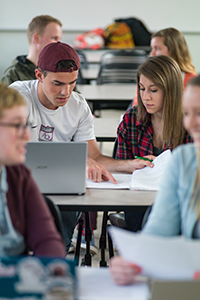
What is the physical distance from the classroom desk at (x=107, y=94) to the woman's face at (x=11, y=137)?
2491 mm

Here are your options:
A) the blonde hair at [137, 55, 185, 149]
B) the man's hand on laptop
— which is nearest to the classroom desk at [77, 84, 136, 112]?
the blonde hair at [137, 55, 185, 149]

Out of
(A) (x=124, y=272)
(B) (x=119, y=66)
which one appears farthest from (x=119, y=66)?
(A) (x=124, y=272)

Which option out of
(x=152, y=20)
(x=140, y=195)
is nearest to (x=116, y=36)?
(x=152, y=20)

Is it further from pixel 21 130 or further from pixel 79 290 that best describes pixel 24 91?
pixel 79 290

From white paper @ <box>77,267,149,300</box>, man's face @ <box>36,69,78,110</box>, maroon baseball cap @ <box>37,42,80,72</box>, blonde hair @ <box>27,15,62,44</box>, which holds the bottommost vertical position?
white paper @ <box>77,267,149,300</box>

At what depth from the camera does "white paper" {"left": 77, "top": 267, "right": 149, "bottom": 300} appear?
930 millimetres

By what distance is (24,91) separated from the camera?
2.12m

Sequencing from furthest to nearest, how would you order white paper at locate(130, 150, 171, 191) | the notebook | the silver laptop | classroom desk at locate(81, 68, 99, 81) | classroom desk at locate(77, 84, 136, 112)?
1. classroom desk at locate(81, 68, 99, 81)
2. classroom desk at locate(77, 84, 136, 112)
3. white paper at locate(130, 150, 171, 191)
4. the silver laptop
5. the notebook

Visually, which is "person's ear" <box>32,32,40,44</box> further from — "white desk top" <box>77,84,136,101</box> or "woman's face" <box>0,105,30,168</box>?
"woman's face" <box>0,105,30,168</box>

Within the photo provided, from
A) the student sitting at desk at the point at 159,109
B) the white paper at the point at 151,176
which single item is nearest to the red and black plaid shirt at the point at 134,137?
the student sitting at desk at the point at 159,109

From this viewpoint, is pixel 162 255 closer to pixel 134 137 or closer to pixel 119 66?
pixel 134 137

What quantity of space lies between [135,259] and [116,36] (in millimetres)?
6292

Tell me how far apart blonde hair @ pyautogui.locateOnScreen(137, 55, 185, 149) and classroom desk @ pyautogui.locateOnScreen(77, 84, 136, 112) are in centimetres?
145

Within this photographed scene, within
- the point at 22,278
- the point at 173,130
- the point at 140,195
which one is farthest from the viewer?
the point at 173,130
